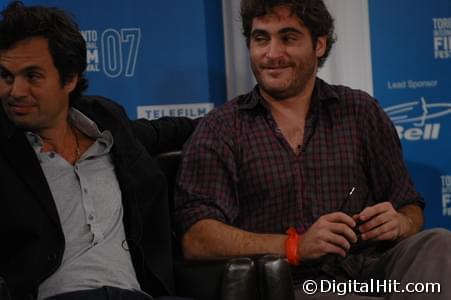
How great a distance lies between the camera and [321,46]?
2.93 meters

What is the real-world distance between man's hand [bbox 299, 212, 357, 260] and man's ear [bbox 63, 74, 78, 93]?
2.71 feet

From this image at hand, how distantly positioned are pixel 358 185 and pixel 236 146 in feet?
1.40

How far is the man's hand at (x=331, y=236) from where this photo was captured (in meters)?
2.42

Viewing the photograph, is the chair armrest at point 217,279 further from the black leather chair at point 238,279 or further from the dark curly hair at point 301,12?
the dark curly hair at point 301,12

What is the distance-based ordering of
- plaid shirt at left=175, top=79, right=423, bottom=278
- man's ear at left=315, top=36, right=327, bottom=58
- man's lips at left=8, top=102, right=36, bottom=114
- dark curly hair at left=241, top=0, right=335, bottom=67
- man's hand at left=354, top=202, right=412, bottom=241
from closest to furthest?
man's lips at left=8, top=102, right=36, bottom=114
man's hand at left=354, top=202, right=412, bottom=241
plaid shirt at left=175, top=79, right=423, bottom=278
dark curly hair at left=241, top=0, right=335, bottom=67
man's ear at left=315, top=36, right=327, bottom=58

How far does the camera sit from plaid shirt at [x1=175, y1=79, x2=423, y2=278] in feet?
8.79

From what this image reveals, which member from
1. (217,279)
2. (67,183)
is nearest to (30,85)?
(67,183)

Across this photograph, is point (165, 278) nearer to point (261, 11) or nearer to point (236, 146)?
point (236, 146)

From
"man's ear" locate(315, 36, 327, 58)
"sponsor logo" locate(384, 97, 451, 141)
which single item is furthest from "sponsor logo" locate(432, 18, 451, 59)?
"man's ear" locate(315, 36, 327, 58)

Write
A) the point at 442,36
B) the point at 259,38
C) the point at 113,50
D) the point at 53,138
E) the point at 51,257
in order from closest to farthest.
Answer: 1. the point at 51,257
2. the point at 53,138
3. the point at 259,38
4. the point at 113,50
5. the point at 442,36

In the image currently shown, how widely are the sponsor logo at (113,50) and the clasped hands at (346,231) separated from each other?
3.97 ft

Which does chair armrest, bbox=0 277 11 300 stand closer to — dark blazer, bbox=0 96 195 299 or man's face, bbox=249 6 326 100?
dark blazer, bbox=0 96 195 299

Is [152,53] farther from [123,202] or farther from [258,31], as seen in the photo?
[123,202]

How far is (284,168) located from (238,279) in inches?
22.3
